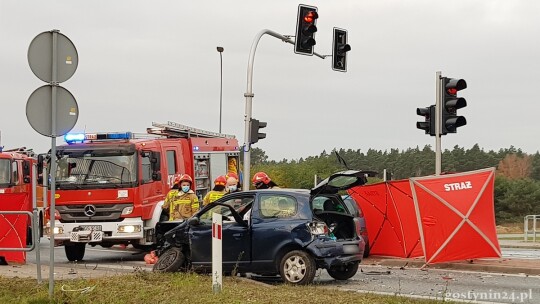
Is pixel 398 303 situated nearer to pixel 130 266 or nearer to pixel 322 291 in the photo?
pixel 322 291

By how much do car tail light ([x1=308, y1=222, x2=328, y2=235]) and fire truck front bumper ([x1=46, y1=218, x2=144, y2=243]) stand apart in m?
5.47

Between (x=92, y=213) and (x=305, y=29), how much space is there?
6402 mm

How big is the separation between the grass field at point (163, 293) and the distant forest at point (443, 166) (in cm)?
3763

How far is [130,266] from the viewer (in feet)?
53.0

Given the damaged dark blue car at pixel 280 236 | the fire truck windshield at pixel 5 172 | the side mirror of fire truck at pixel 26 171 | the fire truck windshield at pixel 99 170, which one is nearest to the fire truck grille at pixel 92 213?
→ the fire truck windshield at pixel 99 170

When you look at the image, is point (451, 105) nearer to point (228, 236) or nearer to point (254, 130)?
point (254, 130)

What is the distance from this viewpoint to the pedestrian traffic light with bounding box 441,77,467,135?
16875 mm

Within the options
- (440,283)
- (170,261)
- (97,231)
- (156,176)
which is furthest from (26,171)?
(440,283)

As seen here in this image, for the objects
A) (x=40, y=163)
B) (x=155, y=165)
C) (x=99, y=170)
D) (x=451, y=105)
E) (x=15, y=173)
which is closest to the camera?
(x=99, y=170)

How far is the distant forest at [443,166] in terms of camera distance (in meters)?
59.1

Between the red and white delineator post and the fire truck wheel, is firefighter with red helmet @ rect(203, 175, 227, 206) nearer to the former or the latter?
the fire truck wheel

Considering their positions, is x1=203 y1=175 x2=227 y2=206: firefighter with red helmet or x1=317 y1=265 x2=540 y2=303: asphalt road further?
x1=203 y1=175 x2=227 y2=206: firefighter with red helmet

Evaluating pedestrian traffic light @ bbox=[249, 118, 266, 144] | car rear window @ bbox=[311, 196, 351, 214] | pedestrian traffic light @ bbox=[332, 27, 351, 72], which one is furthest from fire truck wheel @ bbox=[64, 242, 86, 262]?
pedestrian traffic light @ bbox=[332, 27, 351, 72]

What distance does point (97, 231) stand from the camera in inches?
648
